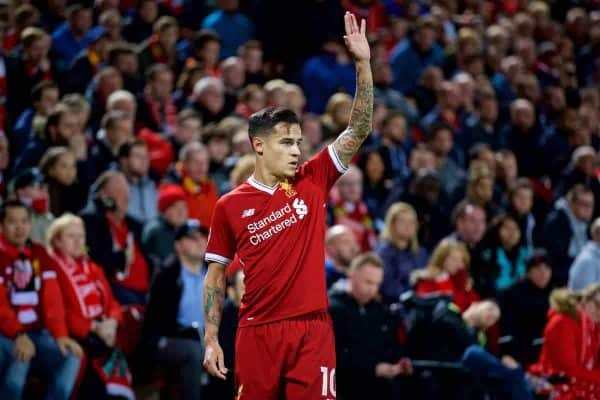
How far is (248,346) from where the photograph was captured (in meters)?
5.73

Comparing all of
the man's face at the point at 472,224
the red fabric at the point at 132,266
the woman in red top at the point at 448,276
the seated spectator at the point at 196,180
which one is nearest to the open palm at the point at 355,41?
the woman in red top at the point at 448,276

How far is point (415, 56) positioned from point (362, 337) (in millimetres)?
7500

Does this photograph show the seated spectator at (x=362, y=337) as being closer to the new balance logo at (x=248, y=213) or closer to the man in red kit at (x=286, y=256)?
the man in red kit at (x=286, y=256)

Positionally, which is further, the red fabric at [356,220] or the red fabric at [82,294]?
the red fabric at [356,220]

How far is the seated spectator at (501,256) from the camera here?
10891 millimetres

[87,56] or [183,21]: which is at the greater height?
[183,21]

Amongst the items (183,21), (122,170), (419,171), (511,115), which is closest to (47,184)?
(122,170)

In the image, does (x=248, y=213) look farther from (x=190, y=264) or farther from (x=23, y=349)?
(x=190, y=264)

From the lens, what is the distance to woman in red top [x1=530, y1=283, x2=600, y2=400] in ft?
29.6

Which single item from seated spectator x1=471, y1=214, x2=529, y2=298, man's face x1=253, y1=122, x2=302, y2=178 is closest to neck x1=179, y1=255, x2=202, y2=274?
seated spectator x1=471, y1=214, x2=529, y2=298

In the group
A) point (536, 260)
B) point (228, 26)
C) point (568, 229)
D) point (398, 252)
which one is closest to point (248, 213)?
point (398, 252)

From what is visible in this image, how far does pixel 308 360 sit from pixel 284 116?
1.18 meters

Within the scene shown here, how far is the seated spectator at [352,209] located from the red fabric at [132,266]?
7.14 ft

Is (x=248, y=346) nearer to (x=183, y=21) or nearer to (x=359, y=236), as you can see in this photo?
(x=359, y=236)
